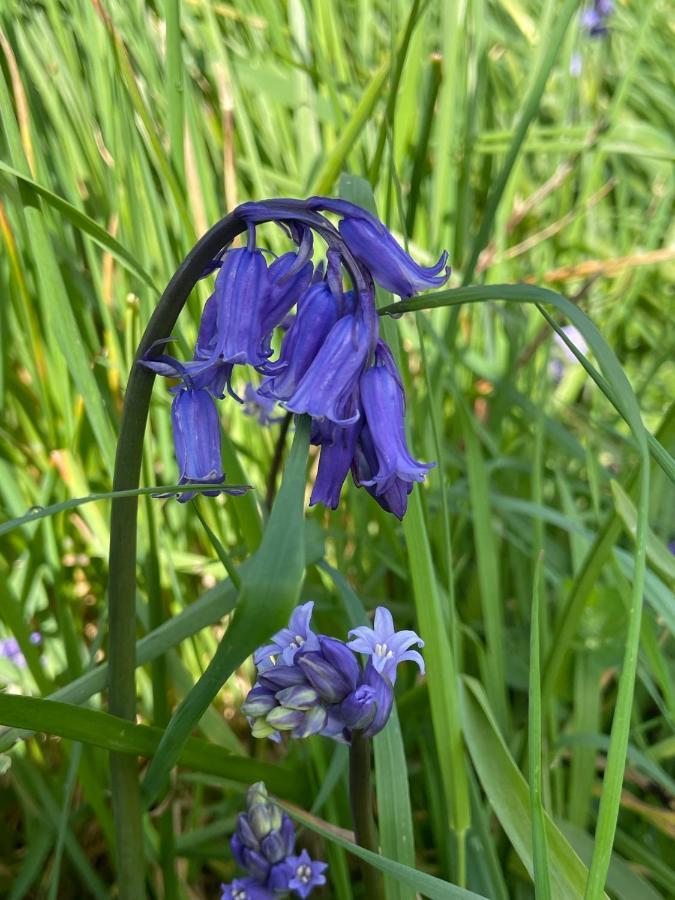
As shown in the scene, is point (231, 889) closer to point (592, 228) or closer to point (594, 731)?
point (594, 731)

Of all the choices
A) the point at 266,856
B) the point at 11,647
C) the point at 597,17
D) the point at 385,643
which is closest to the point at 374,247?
the point at 385,643

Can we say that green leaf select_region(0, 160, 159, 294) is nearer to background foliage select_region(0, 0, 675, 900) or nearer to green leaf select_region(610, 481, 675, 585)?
background foliage select_region(0, 0, 675, 900)

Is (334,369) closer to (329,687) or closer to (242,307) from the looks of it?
(242,307)

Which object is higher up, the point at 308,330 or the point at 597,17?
the point at 597,17

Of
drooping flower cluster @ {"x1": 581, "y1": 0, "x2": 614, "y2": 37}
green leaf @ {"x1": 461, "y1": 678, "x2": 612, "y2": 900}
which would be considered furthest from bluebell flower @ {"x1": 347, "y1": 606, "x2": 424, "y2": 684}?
drooping flower cluster @ {"x1": 581, "y1": 0, "x2": 614, "y2": 37}

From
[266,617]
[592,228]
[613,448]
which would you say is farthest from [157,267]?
[592,228]

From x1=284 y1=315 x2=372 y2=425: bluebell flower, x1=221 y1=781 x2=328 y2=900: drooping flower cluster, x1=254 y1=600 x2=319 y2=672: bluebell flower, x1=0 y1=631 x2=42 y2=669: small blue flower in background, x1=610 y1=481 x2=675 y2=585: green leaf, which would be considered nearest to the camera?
x1=284 y1=315 x2=372 y2=425: bluebell flower

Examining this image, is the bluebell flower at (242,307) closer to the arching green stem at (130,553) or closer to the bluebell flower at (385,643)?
the arching green stem at (130,553)
